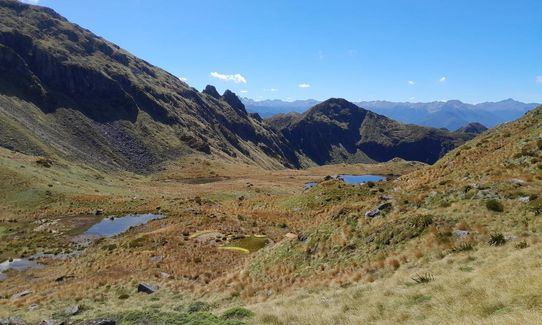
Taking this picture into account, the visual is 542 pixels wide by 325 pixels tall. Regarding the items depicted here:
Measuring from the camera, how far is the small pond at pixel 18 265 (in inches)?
1713

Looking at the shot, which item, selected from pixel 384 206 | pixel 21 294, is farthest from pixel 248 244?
pixel 21 294

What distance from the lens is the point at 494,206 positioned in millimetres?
24922

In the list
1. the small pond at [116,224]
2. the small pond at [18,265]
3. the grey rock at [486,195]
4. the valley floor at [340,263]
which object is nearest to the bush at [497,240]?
the valley floor at [340,263]

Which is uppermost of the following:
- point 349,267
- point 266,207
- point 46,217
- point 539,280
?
point 539,280

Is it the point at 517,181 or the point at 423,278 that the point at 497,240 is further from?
the point at 517,181

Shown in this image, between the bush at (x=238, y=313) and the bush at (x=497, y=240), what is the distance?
12.6m

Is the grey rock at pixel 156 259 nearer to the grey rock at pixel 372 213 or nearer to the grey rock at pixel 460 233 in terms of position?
the grey rock at pixel 372 213

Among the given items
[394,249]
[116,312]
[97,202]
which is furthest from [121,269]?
[97,202]

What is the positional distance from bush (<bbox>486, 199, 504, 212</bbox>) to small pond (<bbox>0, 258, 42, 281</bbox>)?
42259 mm

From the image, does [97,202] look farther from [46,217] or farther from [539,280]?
[539,280]

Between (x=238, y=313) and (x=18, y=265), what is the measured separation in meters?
35.1

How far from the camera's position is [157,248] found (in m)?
44.8

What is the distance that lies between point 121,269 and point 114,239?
16904 mm

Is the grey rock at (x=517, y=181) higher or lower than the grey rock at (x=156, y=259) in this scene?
higher
